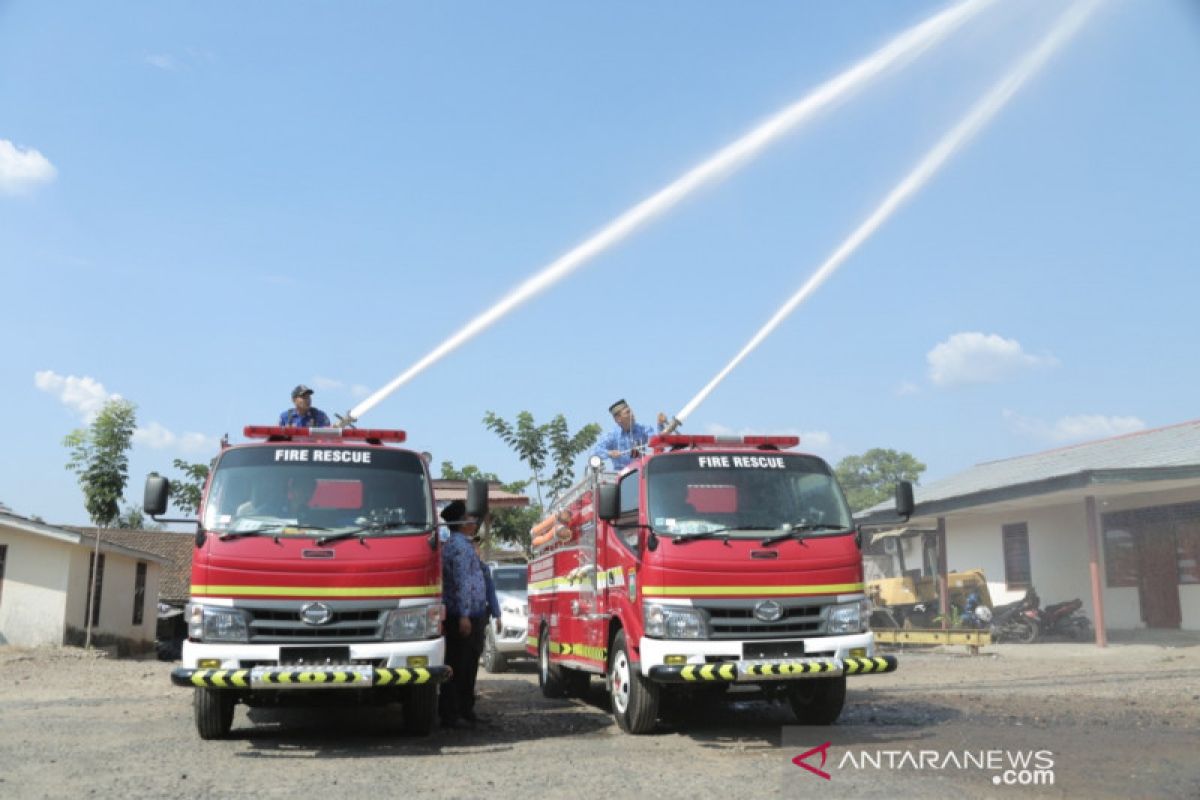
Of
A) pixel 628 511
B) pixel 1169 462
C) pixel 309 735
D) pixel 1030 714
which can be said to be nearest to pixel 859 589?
pixel 628 511

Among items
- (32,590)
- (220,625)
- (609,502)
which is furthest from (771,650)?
(32,590)

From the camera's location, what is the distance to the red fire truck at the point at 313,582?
756cm

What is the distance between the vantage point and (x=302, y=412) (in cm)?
1024

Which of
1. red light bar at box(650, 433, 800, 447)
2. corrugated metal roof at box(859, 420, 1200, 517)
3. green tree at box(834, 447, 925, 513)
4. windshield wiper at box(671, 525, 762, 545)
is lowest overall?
windshield wiper at box(671, 525, 762, 545)

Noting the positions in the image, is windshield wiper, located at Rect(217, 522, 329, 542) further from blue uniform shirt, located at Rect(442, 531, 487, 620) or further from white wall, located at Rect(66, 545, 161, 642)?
white wall, located at Rect(66, 545, 161, 642)

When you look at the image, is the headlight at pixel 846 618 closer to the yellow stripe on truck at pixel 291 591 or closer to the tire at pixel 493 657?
the yellow stripe on truck at pixel 291 591

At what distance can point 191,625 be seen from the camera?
7730mm

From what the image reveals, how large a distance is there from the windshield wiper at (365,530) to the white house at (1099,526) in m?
13.2

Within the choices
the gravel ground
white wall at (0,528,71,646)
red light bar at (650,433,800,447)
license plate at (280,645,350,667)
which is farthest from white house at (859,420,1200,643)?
white wall at (0,528,71,646)

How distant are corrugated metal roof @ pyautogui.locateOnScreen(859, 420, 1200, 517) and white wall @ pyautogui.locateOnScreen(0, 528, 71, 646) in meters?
18.5

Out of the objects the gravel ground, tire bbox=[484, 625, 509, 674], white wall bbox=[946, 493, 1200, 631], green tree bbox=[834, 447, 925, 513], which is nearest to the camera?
the gravel ground

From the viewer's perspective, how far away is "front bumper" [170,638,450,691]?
741 centimetres

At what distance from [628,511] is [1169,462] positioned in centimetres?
1314

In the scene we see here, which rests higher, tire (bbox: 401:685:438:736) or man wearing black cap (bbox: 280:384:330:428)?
man wearing black cap (bbox: 280:384:330:428)
